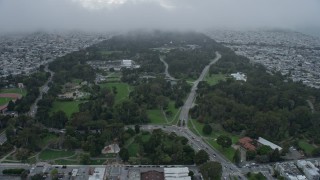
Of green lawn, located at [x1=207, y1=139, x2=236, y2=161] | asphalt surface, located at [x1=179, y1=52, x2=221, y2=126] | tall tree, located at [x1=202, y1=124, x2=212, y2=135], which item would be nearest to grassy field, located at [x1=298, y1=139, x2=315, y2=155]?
green lawn, located at [x1=207, y1=139, x2=236, y2=161]

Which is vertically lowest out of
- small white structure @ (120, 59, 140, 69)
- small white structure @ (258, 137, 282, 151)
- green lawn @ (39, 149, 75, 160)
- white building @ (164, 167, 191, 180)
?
small white structure @ (120, 59, 140, 69)

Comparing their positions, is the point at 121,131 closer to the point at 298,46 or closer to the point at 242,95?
the point at 242,95

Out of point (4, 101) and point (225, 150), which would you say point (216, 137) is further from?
point (4, 101)

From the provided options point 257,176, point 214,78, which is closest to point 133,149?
point 257,176

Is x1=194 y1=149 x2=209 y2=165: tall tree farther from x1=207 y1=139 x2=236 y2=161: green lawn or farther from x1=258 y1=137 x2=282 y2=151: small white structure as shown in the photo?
x1=258 y1=137 x2=282 y2=151: small white structure

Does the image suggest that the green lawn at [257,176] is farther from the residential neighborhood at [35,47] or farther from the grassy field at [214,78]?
the residential neighborhood at [35,47]

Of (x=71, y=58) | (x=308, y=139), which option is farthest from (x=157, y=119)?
(x=71, y=58)

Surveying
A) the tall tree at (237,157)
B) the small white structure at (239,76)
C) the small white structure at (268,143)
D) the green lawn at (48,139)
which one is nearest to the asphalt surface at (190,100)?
the small white structure at (239,76)
